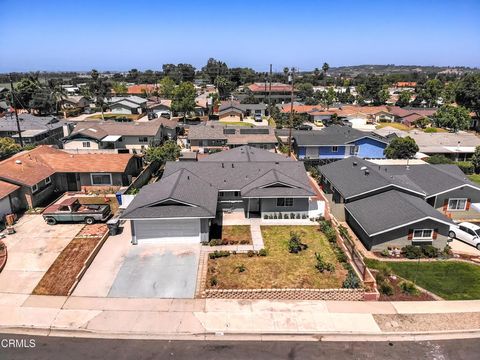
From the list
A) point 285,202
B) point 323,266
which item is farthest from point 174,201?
point 323,266

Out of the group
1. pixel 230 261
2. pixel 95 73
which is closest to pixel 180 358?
pixel 230 261

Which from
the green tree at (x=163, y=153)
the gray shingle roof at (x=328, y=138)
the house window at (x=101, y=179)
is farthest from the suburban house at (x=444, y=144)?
the house window at (x=101, y=179)

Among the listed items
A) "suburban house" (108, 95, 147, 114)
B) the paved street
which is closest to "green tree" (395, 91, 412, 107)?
"suburban house" (108, 95, 147, 114)

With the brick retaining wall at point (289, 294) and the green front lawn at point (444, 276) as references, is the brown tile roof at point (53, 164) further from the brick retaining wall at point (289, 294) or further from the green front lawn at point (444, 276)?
the green front lawn at point (444, 276)

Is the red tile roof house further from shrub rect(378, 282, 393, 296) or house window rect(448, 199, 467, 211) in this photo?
house window rect(448, 199, 467, 211)

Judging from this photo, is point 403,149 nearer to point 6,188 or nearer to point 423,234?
point 423,234

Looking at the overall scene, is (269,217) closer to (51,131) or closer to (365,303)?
(365,303)
